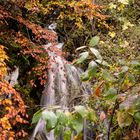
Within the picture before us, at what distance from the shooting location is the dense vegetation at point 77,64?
1114 millimetres

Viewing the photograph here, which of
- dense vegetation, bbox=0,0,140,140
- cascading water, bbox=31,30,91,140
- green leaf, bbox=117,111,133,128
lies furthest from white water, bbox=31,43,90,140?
green leaf, bbox=117,111,133,128

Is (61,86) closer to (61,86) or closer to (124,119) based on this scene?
(61,86)

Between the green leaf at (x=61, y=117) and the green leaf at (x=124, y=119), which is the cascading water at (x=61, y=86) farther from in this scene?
the green leaf at (x=61, y=117)

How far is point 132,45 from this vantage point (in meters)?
5.94

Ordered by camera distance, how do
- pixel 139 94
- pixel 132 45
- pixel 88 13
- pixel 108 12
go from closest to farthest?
pixel 139 94 → pixel 88 13 → pixel 132 45 → pixel 108 12

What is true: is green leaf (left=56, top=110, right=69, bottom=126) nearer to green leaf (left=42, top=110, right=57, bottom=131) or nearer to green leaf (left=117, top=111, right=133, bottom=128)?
green leaf (left=42, top=110, right=57, bottom=131)

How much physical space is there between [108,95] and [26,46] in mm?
3123

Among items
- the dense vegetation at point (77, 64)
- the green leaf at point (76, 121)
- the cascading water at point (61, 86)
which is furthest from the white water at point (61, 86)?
the green leaf at point (76, 121)

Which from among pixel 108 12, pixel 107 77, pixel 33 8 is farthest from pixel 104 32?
pixel 107 77

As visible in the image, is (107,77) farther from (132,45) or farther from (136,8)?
(136,8)

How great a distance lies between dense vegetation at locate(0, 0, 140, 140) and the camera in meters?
1.11

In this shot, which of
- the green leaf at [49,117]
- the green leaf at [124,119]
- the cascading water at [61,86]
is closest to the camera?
the green leaf at [49,117]

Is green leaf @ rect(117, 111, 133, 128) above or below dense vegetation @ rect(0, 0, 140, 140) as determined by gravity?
below

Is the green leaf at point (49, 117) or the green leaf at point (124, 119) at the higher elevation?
the green leaf at point (49, 117)
